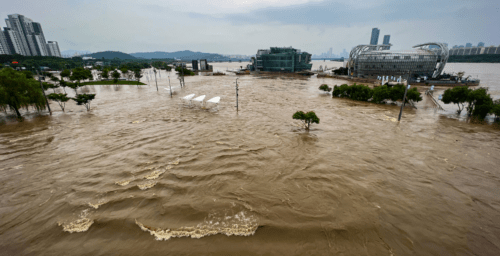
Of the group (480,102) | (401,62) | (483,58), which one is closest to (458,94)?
(480,102)

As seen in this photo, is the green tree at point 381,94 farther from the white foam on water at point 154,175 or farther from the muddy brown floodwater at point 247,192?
the white foam on water at point 154,175

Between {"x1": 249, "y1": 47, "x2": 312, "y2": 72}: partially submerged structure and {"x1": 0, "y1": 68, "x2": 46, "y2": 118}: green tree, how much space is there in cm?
12729

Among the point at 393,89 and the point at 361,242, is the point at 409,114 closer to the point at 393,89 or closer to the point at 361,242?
the point at 393,89

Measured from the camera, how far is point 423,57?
7706cm

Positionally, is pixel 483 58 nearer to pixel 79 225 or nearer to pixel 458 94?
pixel 458 94

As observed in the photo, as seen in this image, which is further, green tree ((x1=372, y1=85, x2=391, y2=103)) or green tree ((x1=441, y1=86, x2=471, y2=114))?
green tree ((x1=372, y1=85, x2=391, y2=103))

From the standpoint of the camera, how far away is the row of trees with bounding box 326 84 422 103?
35334mm

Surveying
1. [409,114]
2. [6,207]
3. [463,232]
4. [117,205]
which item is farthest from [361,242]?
[409,114]

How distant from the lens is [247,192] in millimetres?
11227

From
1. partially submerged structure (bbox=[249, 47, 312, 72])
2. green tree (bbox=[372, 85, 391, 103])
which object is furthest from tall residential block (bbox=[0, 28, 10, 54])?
green tree (bbox=[372, 85, 391, 103])

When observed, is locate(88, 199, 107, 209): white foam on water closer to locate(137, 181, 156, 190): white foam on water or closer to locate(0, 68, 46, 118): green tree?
locate(137, 181, 156, 190): white foam on water

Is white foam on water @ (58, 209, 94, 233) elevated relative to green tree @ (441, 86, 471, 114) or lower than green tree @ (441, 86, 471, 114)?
lower

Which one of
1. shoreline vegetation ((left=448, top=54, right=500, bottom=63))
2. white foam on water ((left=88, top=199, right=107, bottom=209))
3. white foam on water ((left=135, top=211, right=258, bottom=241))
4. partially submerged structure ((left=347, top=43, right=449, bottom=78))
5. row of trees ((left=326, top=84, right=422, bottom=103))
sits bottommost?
white foam on water ((left=135, top=211, right=258, bottom=241))

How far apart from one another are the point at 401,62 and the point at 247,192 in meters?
103
